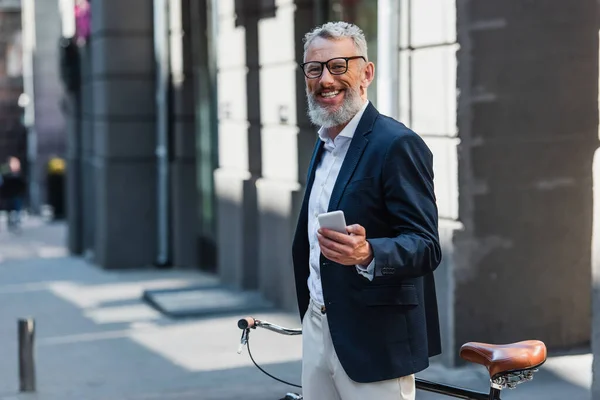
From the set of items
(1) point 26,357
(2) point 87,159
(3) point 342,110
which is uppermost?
(3) point 342,110

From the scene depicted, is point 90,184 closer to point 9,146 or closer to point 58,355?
point 58,355

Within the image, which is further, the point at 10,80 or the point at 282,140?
the point at 10,80

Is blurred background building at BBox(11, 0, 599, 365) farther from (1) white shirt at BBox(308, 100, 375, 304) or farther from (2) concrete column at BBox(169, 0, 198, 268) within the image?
(1) white shirt at BBox(308, 100, 375, 304)

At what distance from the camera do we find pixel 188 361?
28.9 feet

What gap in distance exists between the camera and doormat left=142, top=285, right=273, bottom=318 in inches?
435

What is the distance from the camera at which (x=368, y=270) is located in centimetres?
325

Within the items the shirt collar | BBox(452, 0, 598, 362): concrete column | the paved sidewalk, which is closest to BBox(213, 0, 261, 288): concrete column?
the paved sidewalk

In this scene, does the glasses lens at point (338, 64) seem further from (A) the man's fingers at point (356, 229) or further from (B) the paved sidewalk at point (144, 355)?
(B) the paved sidewalk at point (144, 355)

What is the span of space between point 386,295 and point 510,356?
478mm

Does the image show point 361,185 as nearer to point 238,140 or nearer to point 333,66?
point 333,66

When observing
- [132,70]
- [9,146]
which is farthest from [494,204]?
[9,146]

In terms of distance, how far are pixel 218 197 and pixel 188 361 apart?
446cm

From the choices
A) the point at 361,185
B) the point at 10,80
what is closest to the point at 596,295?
the point at 361,185

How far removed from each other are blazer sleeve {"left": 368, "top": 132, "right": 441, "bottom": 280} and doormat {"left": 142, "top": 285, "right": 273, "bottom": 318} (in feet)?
25.6
